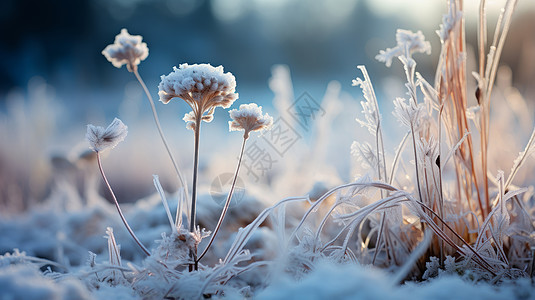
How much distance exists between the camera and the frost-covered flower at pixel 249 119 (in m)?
0.63

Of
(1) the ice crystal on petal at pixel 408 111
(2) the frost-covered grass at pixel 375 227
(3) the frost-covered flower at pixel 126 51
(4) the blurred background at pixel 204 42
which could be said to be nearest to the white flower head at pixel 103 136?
(2) the frost-covered grass at pixel 375 227

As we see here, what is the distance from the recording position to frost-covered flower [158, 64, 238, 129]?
586 millimetres

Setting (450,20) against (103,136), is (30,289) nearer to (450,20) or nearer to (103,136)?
(103,136)

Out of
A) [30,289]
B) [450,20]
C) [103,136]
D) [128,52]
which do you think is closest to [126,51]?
[128,52]

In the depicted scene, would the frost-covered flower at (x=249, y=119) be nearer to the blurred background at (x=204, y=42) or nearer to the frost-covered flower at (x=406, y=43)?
the frost-covered flower at (x=406, y=43)

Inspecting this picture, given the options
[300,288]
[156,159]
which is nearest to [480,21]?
[300,288]

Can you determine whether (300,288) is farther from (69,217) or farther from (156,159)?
(156,159)

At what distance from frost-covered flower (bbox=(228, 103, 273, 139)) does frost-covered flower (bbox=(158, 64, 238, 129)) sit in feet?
0.12

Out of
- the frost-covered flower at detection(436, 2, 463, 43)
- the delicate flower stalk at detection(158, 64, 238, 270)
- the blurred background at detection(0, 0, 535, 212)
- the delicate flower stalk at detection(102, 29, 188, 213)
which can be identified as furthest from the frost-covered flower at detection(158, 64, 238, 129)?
the blurred background at detection(0, 0, 535, 212)

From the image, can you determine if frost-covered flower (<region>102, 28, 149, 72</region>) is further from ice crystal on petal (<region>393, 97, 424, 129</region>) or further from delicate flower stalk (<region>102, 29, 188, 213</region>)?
ice crystal on petal (<region>393, 97, 424, 129</region>)

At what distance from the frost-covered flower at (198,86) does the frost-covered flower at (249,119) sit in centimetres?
4

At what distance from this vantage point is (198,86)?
0.58m

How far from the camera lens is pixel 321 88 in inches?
442

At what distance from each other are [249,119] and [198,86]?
0.10 metres
